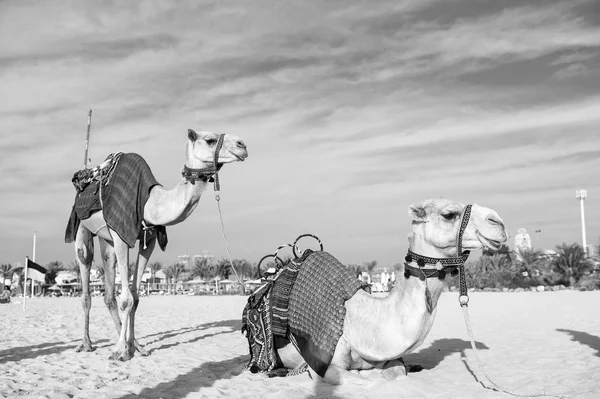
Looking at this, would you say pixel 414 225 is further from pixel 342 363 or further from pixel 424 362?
pixel 424 362

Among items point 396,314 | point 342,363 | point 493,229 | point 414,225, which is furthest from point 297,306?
point 493,229

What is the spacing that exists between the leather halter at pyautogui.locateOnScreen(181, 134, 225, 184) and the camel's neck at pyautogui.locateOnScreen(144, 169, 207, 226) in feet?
0.18

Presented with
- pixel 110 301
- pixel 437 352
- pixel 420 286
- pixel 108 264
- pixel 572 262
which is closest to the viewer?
pixel 420 286

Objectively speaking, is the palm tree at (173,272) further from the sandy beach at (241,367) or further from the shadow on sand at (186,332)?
the sandy beach at (241,367)

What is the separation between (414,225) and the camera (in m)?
5.48

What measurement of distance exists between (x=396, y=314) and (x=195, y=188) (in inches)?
125

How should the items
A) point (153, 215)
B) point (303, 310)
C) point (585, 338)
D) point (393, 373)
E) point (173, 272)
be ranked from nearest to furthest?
point (393, 373), point (303, 310), point (153, 215), point (585, 338), point (173, 272)

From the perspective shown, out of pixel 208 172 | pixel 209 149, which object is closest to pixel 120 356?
pixel 208 172

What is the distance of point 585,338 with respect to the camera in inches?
393

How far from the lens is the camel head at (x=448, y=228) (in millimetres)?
5035

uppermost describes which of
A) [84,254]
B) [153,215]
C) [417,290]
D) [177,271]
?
[153,215]

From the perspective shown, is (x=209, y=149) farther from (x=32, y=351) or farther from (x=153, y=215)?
(x=32, y=351)

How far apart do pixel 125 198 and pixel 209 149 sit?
154 centimetres

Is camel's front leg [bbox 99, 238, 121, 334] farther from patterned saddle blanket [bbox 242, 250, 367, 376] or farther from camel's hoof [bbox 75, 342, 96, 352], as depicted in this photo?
patterned saddle blanket [bbox 242, 250, 367, 376]
